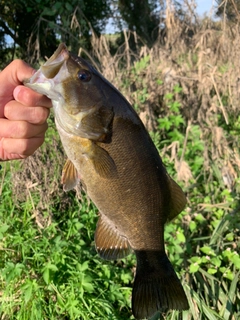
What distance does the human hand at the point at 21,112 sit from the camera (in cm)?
154

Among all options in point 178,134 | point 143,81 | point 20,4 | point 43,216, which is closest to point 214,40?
point 143,81

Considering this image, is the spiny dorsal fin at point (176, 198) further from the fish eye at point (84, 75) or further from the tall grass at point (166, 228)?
the tall grass at point (166, 228)

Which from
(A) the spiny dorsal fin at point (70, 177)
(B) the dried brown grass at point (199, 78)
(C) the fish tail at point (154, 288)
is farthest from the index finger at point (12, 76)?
(B) the dried brown grass at point (199, 78)

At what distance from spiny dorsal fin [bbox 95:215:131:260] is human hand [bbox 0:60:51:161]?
0.54m

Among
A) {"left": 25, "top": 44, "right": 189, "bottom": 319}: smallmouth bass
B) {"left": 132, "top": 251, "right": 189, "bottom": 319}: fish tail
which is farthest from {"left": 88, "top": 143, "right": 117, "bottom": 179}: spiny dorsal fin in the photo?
{"left": 132, "top": 251, "right": 189, "bottom": 319}: fish tail

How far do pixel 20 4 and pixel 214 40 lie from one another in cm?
511

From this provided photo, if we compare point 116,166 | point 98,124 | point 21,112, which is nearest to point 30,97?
point 21,112

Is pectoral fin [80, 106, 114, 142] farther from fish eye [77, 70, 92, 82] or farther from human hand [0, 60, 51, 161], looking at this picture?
human hand [0, 60, 51, 161]

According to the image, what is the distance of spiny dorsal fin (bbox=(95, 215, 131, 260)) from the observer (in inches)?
61.3

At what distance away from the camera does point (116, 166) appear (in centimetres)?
143

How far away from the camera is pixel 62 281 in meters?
2.68

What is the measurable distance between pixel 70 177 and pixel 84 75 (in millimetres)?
458

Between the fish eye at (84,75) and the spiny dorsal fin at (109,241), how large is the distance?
2.09 ft

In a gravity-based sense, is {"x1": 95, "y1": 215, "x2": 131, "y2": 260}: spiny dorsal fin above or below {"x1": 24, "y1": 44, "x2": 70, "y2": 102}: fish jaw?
below
